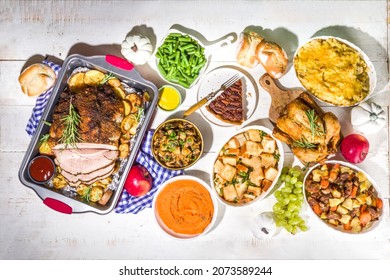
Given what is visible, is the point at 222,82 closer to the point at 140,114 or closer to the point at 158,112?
the point at 158,112

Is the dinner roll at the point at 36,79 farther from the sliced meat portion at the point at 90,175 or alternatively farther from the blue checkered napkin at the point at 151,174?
the blue checkered napkin at the point at 151,174

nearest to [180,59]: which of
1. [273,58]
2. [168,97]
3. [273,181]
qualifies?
[168,97]

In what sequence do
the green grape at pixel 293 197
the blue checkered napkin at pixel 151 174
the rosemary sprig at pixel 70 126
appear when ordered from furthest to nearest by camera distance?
1. the blue checkered napkin at pixel 151 174
2. the green grape at pixel 293 197
3. the rosemary sprig at pixel 70 126

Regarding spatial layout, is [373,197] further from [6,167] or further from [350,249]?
[6,167]

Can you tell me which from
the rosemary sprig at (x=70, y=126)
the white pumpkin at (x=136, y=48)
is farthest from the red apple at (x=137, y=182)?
the white pumpkin at (x=136, y=48)

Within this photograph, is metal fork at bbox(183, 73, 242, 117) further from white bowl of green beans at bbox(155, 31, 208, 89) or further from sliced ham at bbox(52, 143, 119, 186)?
sliced ham at bbox(52, 143, 119, 186)
